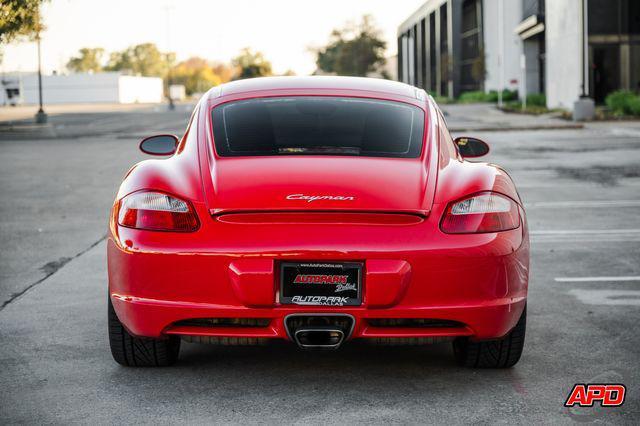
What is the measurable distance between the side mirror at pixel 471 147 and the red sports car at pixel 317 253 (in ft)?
3.93

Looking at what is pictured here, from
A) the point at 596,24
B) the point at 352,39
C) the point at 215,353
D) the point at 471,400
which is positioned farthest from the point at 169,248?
the point at 352,39

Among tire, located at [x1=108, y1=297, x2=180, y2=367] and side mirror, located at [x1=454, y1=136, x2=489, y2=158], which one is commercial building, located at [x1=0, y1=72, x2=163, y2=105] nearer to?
side mirror, located at [x1=454, y1=136, x2=489, y2=158]

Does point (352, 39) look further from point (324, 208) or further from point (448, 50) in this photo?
point (324, 208)

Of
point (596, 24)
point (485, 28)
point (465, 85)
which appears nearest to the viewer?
point (596, 24)

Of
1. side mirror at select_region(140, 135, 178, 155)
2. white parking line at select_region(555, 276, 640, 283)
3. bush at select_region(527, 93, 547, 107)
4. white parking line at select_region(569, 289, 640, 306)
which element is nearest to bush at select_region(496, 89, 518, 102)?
bush at select_region(527, 93, 547, 107)

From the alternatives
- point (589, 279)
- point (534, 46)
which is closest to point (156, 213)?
point (589, 279)

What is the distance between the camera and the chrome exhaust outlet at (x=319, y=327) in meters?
4.30

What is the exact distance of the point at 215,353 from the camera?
529 centimetres

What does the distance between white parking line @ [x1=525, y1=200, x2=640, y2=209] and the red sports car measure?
750 cm

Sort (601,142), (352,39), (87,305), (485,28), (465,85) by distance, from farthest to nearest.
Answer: (352,39), (465,85), (485,28), (601,142), (87,305)

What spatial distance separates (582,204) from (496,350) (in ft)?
25.7

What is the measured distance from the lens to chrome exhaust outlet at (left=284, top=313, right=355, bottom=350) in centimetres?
430

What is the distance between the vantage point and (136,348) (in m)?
4.88

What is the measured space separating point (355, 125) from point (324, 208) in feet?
3.33
